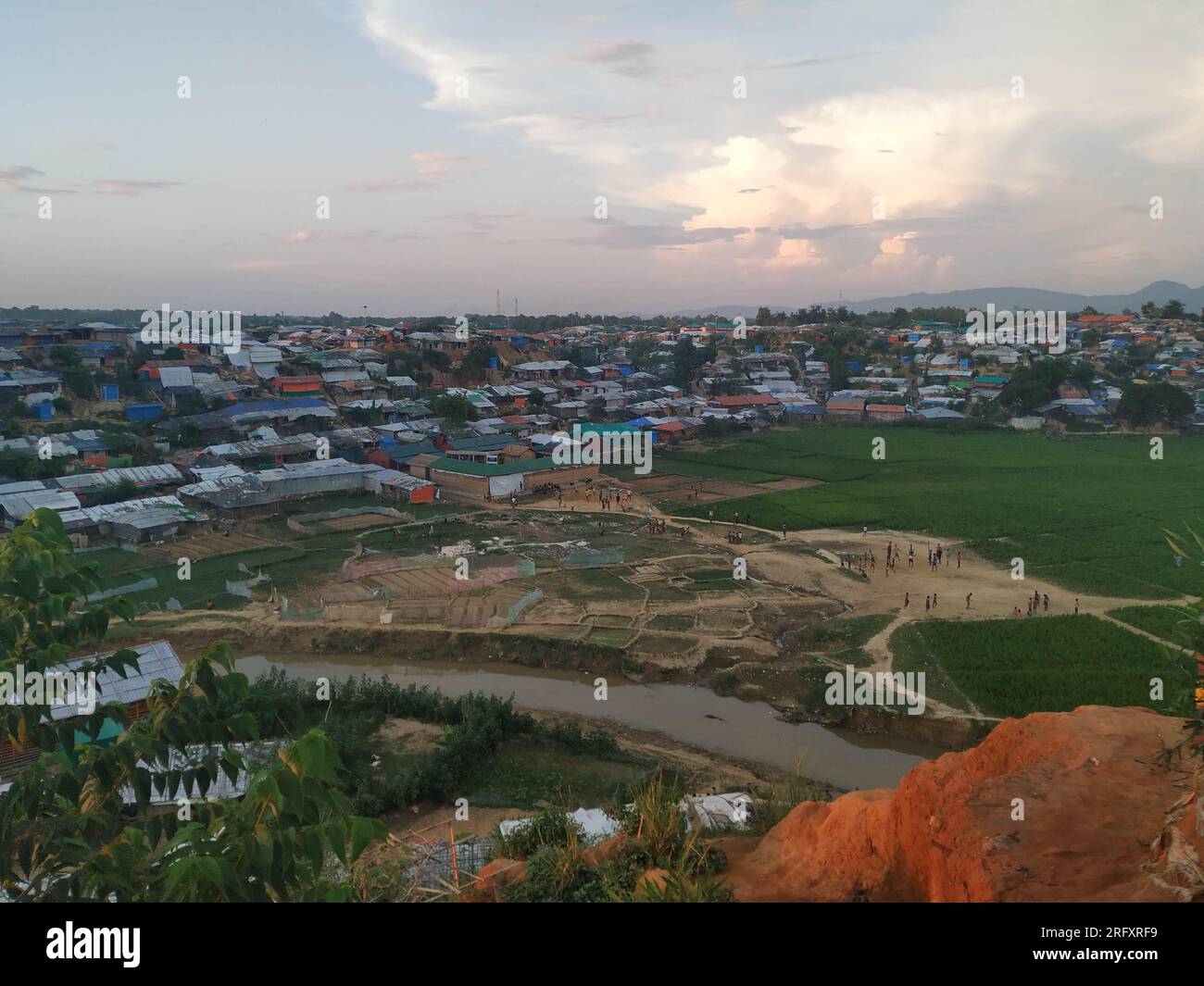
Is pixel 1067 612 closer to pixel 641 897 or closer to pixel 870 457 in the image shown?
pixel 641 897

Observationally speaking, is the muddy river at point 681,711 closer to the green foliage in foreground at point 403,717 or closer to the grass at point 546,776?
the green foliage in foreground at point 403,717

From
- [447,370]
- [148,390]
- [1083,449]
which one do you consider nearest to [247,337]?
[447,370]

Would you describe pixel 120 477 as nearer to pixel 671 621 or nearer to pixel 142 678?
pixel 142 678

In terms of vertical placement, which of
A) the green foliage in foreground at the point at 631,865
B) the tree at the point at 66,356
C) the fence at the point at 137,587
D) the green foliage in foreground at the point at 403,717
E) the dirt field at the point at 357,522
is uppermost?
the tree at the point at 66,356

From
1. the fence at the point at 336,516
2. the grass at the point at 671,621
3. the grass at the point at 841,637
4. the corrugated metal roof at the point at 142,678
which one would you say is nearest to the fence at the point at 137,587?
the fence at the point at 336,516

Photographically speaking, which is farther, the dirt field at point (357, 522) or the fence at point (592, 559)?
the dirt field at point (357, 522)

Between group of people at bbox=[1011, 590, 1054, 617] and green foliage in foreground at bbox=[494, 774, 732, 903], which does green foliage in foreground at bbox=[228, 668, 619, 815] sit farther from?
group of people at bbox=[1011, 590, 1054, 617]

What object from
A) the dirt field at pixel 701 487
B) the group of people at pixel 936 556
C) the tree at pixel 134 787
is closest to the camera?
the tree at pixel 134 787
